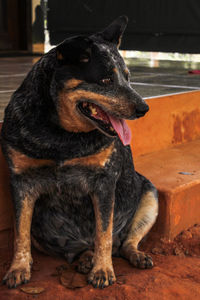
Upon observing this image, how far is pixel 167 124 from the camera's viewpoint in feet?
12.7

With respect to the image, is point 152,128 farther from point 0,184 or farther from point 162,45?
point 162,45

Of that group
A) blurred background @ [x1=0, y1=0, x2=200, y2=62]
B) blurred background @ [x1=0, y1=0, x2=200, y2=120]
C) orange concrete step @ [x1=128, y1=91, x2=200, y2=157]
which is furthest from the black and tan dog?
blurred background @ [x1=0, y1=0, x2=200, y2=62]

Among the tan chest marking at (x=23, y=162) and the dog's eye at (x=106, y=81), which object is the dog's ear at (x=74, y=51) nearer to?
the dog's eye at (x=106, y=81)

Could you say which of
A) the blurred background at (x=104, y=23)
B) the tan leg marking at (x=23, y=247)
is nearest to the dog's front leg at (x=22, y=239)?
the tan leg marking at (x=23, y=247)

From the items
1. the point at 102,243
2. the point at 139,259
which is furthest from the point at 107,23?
the point at 102,243

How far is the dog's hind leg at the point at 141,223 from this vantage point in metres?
2.61

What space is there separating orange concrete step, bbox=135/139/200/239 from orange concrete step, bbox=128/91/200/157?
0.17m

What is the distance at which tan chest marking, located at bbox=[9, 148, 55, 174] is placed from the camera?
2205mm

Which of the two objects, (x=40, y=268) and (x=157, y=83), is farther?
(x=157, y=83)

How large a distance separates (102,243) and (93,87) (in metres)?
0.83

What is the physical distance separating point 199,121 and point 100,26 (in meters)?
4.87

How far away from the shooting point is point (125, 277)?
2.41m

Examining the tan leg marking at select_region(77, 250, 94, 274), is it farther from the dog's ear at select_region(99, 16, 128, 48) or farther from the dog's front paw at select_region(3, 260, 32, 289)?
the dog's ear at select_region(99, 16, 128, 48)

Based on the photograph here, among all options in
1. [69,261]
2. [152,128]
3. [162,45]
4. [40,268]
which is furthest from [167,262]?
[162,45]
